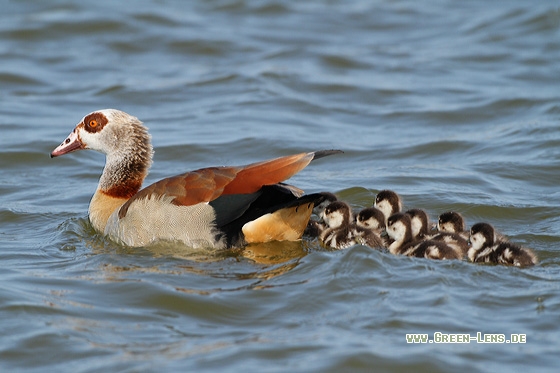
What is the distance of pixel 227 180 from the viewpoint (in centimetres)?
793

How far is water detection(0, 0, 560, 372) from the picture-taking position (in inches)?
246

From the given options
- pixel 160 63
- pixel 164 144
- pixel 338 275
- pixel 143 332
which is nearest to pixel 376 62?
pixel 160 63

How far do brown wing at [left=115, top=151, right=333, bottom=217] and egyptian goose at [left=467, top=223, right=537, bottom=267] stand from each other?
1.46m

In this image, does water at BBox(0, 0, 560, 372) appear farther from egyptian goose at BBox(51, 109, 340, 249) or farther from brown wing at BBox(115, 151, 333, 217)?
brown wing at BBox(115, 151, 333, 217)

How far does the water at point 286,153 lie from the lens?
624 centimetres

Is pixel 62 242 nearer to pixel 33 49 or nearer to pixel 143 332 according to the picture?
pixel 143 332

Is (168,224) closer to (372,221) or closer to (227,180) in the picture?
(227,180)

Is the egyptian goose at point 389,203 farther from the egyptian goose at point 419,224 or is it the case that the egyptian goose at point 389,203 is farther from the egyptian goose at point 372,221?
the egyptian goose at point 419,224

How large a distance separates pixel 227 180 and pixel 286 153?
4.22 m

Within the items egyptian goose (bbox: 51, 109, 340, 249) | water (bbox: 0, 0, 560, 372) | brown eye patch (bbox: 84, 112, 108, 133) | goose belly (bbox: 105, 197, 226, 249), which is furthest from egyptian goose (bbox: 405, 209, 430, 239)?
brown eye patch (bbox: 84, 112, 108, 133)

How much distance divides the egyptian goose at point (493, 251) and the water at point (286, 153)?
167 mm

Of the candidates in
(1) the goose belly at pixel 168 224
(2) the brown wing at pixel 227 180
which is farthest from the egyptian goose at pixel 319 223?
(1) the goose belly at pixel 168 224

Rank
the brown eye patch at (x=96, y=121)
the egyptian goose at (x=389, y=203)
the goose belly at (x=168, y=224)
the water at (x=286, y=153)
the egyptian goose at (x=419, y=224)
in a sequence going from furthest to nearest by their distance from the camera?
1. the brown eye patch at (x=96, y=121)
2. the egyptian goose at (x=389, y=203)
3. the egyptian goose at (x=419, y=224)
4. the goose belly at (x=168, y=224)
5. the water at (x=286, y=153)

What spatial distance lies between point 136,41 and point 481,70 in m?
6.71
